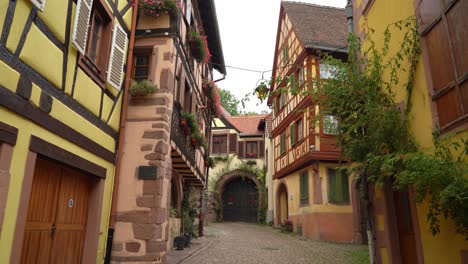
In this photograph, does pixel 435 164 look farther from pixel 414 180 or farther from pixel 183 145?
pixel 183 145

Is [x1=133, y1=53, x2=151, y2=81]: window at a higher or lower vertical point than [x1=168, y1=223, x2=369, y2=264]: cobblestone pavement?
higher

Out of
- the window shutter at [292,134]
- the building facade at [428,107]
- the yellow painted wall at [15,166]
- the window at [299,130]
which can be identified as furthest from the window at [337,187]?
the yellow painted wall at [15,166]

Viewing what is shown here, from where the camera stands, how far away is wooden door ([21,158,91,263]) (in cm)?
446

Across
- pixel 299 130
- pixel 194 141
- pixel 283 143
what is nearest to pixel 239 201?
pixel 283 143

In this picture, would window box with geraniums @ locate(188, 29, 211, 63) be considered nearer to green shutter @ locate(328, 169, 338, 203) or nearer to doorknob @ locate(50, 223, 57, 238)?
doorknob @ locate(50, 223, 57, 238)

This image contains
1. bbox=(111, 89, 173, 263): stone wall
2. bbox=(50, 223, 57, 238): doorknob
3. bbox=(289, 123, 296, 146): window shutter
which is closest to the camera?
bbox=(50, 223, 57, 238): doorknob

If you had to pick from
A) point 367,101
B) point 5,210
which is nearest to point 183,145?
point 367,101

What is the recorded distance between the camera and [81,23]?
506cm

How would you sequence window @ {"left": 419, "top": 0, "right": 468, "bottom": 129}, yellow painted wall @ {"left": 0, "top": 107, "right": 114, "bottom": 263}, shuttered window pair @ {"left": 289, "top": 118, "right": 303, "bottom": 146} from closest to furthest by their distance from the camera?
Result: yellow painted wall @ {"left": 0, "top": 107, "right": 114, "bottom": 263} < window @ {"left": 419, "top": 0, "right": 468, "bottom": 129} < shuttered window pair @ {"left": 289, "top": 118, "right": 303, "bottom": 146}

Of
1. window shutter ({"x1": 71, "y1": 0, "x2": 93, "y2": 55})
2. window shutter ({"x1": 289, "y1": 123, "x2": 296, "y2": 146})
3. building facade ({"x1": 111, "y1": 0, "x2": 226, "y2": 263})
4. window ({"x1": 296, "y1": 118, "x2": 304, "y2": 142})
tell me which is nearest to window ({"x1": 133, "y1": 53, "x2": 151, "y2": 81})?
building facade ({"x1": 111, "y1": 0, "x2": 226, "y2": 263})

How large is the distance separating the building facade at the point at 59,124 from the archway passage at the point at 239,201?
60.7 ft

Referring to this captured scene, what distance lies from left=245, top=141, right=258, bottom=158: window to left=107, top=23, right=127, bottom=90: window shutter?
58.9 ft

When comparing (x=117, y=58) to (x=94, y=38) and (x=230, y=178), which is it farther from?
(x=230, y=178)

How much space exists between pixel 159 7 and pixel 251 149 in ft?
56.8
